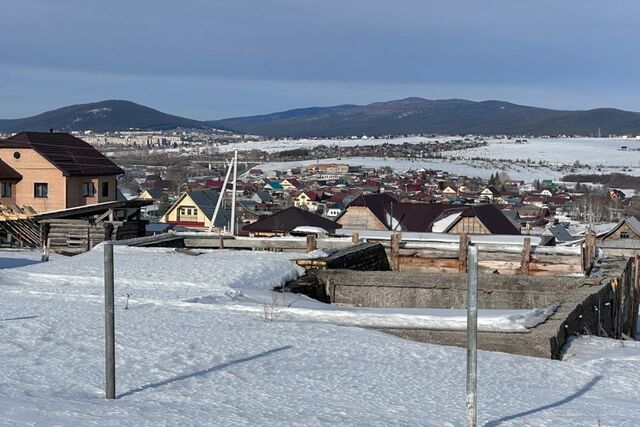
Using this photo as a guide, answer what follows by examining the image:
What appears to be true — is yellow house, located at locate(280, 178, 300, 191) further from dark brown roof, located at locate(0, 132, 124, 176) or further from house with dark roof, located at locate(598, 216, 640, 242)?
dark brown roof, located at locate(0, 132, 124, 176)

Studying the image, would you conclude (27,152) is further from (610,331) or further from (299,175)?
(299,175)

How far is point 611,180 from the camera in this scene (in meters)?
154

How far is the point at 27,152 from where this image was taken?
33.8 metres

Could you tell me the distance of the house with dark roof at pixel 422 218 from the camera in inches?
1916

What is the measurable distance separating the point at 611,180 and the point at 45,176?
135938 millimetres

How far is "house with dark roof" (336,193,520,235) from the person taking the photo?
160ft

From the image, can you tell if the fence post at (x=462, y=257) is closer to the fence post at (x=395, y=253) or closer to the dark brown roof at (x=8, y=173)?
the fence post at (x=395, y=253)

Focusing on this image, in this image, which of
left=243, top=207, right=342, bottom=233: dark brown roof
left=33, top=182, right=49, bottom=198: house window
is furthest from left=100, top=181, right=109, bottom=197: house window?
left=243, top=207, right=342, bottom=233: dark brown roof

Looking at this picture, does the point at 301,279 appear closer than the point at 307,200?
Yes

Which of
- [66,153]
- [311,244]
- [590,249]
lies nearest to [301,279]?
[311,244]

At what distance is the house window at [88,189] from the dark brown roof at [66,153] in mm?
490

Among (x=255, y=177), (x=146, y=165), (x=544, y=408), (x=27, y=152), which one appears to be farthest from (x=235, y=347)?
(x=146, y=165)

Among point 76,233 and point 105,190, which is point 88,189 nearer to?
point 105,190

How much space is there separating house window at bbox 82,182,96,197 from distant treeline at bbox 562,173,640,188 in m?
120
